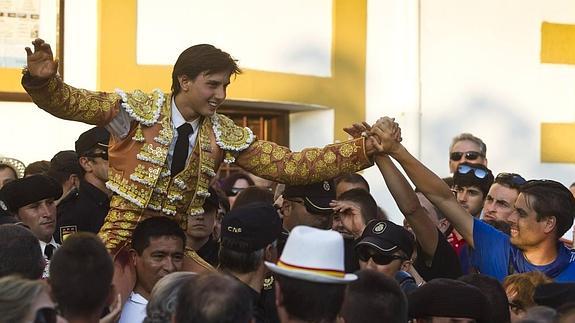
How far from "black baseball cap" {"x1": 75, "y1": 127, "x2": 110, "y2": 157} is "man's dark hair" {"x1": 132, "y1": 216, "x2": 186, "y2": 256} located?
5.25 feet

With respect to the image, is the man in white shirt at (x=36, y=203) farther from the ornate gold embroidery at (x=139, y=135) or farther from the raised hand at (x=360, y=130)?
the raised hand at (x=360, y=130)

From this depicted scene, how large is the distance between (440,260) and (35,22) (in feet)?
16.5

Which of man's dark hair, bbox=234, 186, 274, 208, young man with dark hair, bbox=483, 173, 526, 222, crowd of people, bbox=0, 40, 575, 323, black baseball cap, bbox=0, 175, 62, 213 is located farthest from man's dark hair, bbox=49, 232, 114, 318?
young man with dark hair, bbox=483, 173, 526, 222

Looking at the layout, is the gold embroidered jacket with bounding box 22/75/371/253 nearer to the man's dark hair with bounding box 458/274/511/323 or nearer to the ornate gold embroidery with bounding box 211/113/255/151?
the ornate gold embroidery with bounding box 211/113/255/151

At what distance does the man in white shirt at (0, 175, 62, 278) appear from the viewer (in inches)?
280

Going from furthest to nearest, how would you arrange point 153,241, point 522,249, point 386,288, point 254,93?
point 254,93
point 522,249
point 153,241
point 386,288

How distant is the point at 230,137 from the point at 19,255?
5.66 feet

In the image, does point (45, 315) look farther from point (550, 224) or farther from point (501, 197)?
point (501, 197)

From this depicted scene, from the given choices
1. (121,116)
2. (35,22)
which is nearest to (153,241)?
(121,116)

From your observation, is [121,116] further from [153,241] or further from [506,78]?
[506,78]

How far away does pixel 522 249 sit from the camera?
→ 6.32 meters

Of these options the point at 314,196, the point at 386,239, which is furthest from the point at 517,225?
the point at 314,196

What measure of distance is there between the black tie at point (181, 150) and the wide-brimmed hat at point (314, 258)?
1.69 m

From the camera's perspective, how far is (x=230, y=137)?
6258 mm
